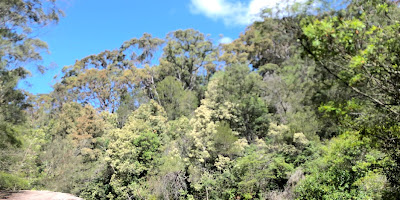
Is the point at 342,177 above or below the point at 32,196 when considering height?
below

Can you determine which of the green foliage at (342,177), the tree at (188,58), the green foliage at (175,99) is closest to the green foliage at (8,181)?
the green foliage at (342,177)

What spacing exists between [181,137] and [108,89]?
1568 centimetres

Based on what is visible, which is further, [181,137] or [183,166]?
[181,137]

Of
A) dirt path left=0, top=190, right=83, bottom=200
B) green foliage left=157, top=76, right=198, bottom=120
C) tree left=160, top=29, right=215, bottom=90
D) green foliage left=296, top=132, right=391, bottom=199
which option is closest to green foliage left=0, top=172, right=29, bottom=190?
dirt path left=0, top=190, right=83, bottom=200

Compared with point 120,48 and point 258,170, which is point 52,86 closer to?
point 120,48

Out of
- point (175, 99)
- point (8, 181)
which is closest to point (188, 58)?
point (175, 99)

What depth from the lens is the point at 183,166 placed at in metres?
16.4

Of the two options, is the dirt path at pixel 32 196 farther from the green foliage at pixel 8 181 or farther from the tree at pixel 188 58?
the tree at pixel 188 58

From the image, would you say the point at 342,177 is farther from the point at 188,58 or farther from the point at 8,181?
the point at 188,58

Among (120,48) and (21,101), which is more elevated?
(120,48)

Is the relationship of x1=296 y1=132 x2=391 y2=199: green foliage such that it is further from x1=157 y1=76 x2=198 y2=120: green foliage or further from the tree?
the tree

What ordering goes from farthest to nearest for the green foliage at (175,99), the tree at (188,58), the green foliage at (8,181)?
the tree at (188,58)
the green foliage at (175,99)
the green foliage at (8,181)

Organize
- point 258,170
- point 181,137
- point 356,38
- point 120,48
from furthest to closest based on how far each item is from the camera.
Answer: point 120,48, point 181,137, point 258,170, point 356,38

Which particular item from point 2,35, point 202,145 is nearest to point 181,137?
point 202,145
